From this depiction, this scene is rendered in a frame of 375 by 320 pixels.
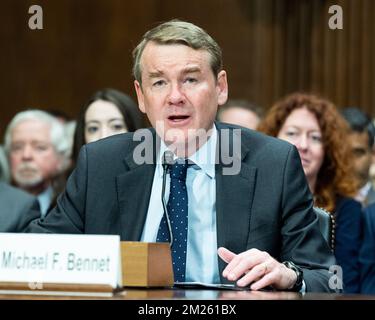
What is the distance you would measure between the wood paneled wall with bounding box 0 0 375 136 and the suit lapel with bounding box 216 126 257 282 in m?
2.81

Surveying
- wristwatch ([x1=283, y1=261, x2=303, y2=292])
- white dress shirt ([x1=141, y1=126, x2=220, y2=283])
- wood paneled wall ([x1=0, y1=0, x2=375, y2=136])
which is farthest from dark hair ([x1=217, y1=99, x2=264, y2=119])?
wristwatch ([x1=283, y1=261, x2=303, y2=292])

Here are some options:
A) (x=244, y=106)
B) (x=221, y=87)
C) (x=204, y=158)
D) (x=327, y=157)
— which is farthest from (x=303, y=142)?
(x=204, y=158)

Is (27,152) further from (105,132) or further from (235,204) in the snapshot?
(235,204)

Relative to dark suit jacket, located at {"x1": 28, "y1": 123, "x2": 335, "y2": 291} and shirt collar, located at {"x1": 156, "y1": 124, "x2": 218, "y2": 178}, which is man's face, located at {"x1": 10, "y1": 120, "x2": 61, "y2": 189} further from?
shirt collar, located at {"x1": 156, "y1": 124, "x2": 218, "y2": 178}

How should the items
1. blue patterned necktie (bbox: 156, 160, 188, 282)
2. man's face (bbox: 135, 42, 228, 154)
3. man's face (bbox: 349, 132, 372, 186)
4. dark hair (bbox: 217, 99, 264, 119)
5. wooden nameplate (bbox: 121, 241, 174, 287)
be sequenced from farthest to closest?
dark hair (bbox: 217, 99, 264, 119), man's face (bbox: 349, 132, 372, 186), man's face (bbox: 135, 42, 228, 154), blue patterned necktie (bbox: 156, 160, 188, 282), wooden nameplate (bbox: 121, 241, 174, 287)

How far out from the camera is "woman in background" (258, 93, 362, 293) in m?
4.38

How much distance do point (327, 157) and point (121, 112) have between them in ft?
3.21

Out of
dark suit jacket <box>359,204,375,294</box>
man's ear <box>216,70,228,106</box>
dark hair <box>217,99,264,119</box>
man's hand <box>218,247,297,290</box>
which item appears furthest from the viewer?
dark hair <box>217,99,264,119</box>

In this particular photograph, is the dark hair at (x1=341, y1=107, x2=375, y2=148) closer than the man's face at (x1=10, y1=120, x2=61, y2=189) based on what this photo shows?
Yes

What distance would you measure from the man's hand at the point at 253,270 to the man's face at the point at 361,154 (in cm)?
261

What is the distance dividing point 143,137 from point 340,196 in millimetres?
1692

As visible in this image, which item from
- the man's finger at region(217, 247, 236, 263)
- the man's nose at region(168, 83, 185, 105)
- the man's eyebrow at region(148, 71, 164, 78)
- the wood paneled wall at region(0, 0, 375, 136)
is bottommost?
the man's finger at region(217, 247, 236, 263)

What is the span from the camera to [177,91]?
290cm

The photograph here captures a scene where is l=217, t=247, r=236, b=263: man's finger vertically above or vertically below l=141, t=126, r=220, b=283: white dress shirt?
below
